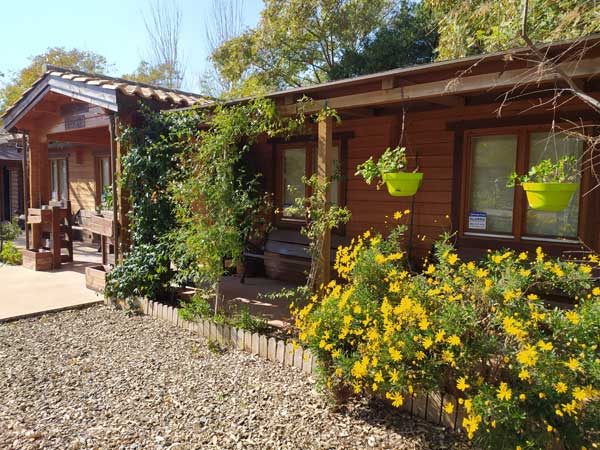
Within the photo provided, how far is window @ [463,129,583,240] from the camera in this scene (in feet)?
16.1

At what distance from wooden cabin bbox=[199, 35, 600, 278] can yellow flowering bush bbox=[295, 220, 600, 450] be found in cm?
140

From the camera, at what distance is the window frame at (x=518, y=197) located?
4.75 metres

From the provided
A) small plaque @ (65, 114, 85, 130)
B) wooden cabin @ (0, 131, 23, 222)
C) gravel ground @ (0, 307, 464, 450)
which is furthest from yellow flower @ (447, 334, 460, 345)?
wooden cabin @ (0, 131, 23, 222)

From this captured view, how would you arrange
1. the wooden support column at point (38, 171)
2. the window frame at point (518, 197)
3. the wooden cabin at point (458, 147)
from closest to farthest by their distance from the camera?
the wooden cabin at point (458, 147), the window frame at point (518, 197), the wooden support column at point (38, 171)

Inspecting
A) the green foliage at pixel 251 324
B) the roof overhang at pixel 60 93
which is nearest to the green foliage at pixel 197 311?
the green foliage at pixel 251 324

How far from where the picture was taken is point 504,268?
285 cm

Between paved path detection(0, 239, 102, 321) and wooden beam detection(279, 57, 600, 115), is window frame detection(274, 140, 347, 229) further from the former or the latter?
paved path detection(0, 239, 102, 321)

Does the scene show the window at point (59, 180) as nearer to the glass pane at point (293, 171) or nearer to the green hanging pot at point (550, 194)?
the glass pane at point (293, 171)

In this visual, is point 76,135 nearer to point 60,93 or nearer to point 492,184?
point 60,93

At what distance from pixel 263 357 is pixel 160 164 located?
263 cm

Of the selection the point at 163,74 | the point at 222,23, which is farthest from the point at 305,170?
the point at 163,74

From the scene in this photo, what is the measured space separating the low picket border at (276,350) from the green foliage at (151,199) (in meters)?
0.30

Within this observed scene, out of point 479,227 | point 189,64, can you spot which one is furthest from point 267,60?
point 479,227

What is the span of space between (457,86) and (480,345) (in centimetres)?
207
